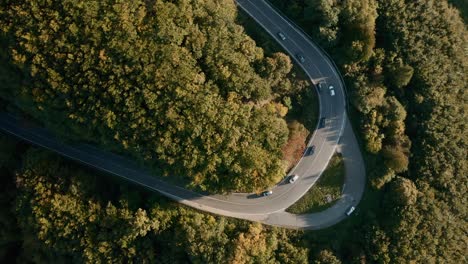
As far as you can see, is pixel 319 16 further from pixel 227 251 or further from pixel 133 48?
pixel 227 251

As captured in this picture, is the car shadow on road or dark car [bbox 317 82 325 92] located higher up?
dark car [bbox 317 82 325 92]

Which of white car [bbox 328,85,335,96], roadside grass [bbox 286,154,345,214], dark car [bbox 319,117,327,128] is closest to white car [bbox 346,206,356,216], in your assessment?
roadside grass [bbox 286,154,345,214]

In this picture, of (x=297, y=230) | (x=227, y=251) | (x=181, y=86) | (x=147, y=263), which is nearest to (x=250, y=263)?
(x=227, y=251)

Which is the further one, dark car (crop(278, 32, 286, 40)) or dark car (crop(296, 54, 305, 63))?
dark car (crop(296, 54, 305, 63))

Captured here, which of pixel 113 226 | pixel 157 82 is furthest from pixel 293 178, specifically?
pixel 113 226

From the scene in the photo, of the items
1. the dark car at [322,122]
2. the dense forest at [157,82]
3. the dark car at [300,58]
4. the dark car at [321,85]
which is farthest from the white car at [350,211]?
the dark car at [300,58]

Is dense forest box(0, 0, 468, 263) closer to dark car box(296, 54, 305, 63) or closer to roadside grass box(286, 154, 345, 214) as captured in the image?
roadside grass box(286, 154, 345, 214)
